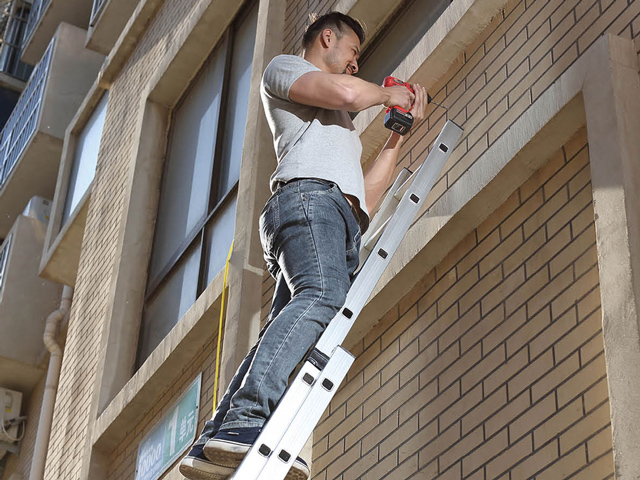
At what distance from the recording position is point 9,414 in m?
16.0

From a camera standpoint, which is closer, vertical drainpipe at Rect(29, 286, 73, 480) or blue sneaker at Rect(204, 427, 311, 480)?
blue sneaker at Rect(204, 427, 311, 480)

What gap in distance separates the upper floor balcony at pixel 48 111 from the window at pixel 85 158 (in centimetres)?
298

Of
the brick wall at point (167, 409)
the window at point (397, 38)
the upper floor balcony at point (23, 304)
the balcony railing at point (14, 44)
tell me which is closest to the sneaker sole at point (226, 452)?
the brick wall at point (167, 409)

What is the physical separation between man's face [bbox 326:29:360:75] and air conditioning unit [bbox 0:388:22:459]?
1233 centimetres

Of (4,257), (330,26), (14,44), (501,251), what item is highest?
(14,44)

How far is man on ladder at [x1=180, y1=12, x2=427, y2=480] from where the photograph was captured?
381 cm

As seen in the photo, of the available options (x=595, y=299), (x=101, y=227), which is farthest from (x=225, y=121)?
(x=595, y=299)

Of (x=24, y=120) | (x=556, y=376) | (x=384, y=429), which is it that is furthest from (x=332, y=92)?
(x=24, y=120)

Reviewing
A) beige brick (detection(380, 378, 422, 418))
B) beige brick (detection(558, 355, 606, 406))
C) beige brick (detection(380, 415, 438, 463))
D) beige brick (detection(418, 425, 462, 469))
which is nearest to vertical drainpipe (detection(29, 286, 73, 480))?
beige brick (detection(380, 378, 422, 418))

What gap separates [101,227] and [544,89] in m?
6.96

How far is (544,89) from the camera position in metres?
4.86

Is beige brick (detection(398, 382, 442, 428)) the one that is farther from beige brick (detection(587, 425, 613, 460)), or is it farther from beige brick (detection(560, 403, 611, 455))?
beige brick (detection(587, 425, 613, 460))

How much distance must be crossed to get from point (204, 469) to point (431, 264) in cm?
193

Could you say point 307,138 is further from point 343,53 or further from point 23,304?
point 23,304
